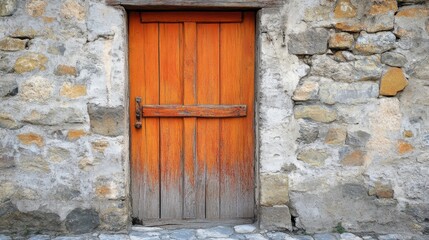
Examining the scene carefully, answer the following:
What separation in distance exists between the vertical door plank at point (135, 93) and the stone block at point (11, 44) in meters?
0.76

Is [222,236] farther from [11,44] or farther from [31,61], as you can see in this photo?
[11,44]

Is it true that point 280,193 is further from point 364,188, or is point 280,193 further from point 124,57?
point 124,57

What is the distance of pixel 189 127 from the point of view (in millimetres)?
3953

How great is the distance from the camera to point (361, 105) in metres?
3.78

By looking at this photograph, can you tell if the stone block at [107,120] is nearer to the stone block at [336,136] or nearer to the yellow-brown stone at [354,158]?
the stone block at [336,136]

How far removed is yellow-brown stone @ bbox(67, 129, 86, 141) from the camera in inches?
147

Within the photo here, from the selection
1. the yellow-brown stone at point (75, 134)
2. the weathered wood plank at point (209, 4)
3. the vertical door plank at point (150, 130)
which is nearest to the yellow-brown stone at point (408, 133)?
the weathered wood plank at point (209, 4)

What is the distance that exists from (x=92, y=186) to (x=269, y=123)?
4.39 feet

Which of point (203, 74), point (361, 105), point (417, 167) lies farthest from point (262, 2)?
point (417, 167)

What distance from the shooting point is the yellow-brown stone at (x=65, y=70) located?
369 cm

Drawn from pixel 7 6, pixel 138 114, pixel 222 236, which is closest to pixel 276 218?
pixel 222 236

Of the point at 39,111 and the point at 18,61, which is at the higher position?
the point at 18,61

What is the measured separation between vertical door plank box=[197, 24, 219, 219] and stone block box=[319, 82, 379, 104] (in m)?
0.79

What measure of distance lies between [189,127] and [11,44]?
1.37m
